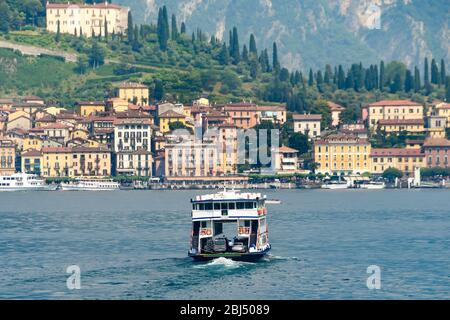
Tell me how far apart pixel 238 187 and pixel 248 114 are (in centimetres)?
2478

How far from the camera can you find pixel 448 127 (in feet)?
563

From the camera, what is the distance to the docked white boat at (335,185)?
5856 inches

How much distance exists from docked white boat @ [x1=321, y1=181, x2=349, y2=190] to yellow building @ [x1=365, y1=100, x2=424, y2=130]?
77.9 feet

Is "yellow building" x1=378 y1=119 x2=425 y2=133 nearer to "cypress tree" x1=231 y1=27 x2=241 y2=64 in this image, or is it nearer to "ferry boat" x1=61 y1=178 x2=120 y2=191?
"cypress tree" x1=231 y1=27 x2=241 y2=64

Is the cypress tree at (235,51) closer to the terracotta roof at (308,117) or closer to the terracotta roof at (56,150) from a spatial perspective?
the terracotta roof at (308,117)

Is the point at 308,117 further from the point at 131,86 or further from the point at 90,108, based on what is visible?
the point at 90,108

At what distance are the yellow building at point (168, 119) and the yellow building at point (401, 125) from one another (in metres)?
24.4

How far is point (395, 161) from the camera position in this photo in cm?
15675

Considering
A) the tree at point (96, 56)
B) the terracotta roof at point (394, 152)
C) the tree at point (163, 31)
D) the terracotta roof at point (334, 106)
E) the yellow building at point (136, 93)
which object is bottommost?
the terracotta roof at point (394, 152)

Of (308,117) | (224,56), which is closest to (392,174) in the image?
(308,117)

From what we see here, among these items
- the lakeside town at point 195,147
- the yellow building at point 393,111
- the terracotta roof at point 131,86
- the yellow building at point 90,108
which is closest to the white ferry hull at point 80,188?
the lakeside town at point 195,147

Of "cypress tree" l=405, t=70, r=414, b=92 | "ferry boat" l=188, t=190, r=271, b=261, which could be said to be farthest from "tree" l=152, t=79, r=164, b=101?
"ferry boat" l=188, t=190, r=271, b=261

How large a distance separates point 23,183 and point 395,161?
1628 inches

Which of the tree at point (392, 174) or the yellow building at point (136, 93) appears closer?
the tree at point (392, 174)
